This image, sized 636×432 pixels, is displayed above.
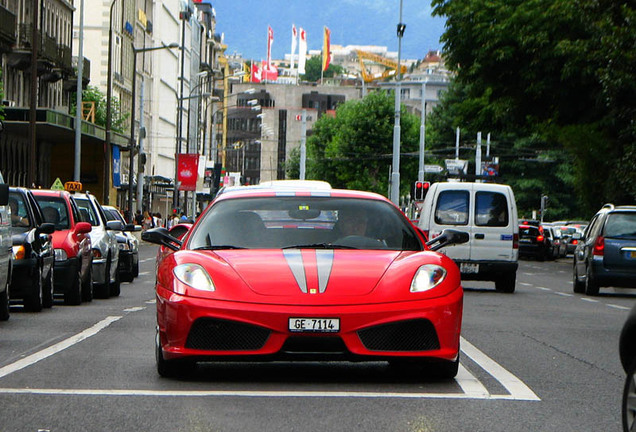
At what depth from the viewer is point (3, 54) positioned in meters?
57.9

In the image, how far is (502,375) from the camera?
11047 mm

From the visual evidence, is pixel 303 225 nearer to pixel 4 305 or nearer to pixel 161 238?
pixel 161 238

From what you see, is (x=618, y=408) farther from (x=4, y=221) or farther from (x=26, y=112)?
(x=26, y=112)

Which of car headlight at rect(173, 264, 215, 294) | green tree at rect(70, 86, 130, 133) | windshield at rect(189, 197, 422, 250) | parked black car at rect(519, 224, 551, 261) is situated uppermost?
green tree at rect(70, 86, 130, 133)

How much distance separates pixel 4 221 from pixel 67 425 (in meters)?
8.37

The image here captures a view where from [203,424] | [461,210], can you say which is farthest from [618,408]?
[461,210]

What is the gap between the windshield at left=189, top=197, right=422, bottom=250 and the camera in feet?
36.3

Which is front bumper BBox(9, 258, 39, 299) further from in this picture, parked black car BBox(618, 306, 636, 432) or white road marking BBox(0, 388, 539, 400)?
parked black car BBox(618, 306, 636, 432)

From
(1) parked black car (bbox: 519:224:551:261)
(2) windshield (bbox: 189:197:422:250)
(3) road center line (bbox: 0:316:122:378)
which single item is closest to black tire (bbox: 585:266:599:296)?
(3) road center line (bbox: 0:316:122:378)

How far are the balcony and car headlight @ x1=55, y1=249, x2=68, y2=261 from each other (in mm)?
33863

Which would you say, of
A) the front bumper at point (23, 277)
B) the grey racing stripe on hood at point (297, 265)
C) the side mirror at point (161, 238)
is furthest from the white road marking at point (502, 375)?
the front bumper at point (23, 277)

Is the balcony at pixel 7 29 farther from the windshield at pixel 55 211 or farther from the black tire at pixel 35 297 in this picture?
the black tire at pixel 35 297

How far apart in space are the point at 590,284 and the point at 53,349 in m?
18.4

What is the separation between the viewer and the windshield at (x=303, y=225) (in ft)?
36.3
